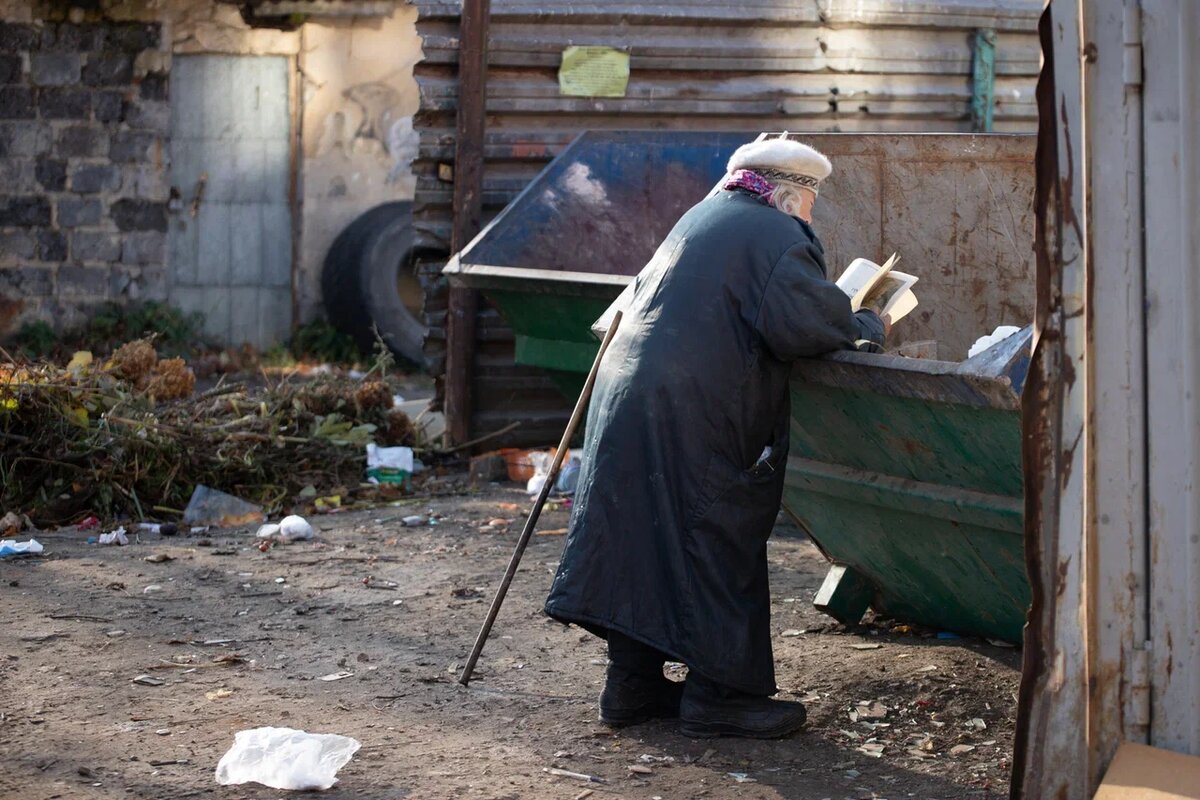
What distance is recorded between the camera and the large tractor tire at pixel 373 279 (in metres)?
11.0

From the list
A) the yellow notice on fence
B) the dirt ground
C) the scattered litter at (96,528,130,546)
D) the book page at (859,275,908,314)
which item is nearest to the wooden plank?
the yellow notice on fence

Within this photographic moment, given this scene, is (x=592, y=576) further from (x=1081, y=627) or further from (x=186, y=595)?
(x=186, y=595)

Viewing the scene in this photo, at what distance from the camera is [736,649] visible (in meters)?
3.82

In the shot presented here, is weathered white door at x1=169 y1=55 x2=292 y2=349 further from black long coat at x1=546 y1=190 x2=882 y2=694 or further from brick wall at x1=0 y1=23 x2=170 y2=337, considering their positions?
black long coat at x1=546 y1=190 x2=882 y2=694

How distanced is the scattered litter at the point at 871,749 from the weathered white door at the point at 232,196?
27.2 feet

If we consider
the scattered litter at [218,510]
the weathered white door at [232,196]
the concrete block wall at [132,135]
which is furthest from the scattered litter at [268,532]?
the concrete block wall at [132,135]

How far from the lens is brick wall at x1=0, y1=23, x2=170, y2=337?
10.8m

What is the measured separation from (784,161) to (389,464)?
4.00 metres

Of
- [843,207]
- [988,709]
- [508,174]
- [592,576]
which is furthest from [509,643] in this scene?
[508,174]

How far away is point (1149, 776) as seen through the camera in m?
2.76

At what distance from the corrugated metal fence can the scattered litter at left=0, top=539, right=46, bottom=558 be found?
2.64 metres

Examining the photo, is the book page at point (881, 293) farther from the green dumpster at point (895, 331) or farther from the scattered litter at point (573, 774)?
the scattered litter at point (573, 774)

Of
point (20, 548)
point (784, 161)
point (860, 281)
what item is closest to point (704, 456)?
point (784, 161)

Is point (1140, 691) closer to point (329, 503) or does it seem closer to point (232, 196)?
point (329, 503)
